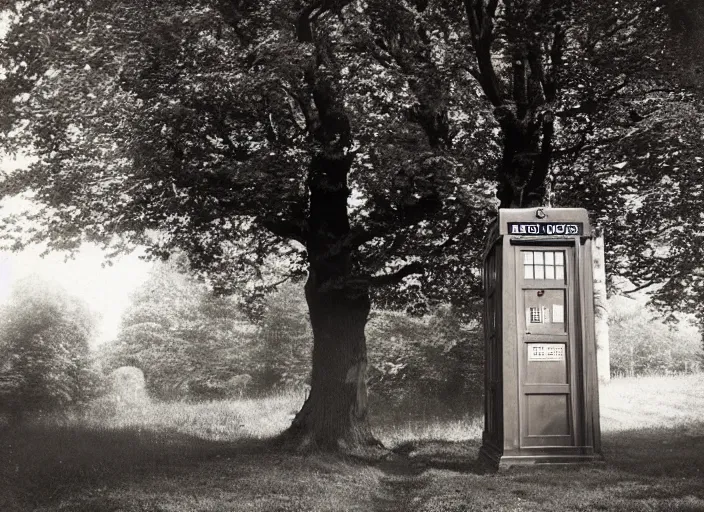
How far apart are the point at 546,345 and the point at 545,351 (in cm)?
8

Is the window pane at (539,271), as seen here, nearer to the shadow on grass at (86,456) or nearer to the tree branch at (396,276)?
the tree branch at (396,276)

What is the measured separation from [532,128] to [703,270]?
5500 millimetres

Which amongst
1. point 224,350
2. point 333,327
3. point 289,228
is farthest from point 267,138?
point 224,350

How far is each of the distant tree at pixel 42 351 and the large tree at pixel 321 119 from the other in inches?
188

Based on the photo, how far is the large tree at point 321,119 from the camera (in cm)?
1150

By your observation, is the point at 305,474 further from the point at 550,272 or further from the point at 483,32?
the point at 483,32

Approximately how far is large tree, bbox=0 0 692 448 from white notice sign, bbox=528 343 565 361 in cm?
321

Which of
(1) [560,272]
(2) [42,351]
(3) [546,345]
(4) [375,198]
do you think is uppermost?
(4) [375,198]

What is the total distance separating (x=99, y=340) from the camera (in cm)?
2330

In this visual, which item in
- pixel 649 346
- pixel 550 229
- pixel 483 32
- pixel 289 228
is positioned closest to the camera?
pixel 550 229

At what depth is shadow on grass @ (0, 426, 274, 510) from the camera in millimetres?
8836

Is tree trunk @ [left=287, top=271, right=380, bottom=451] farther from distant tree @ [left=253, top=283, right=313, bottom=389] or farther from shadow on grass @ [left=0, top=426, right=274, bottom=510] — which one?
distant tree @ [left=253, top=283, right=313, bottom=389]

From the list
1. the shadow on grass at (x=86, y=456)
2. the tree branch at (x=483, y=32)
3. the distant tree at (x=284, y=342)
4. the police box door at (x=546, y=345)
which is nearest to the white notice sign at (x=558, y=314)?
the police box door at (x=546, y=345)

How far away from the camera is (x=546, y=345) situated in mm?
10055
